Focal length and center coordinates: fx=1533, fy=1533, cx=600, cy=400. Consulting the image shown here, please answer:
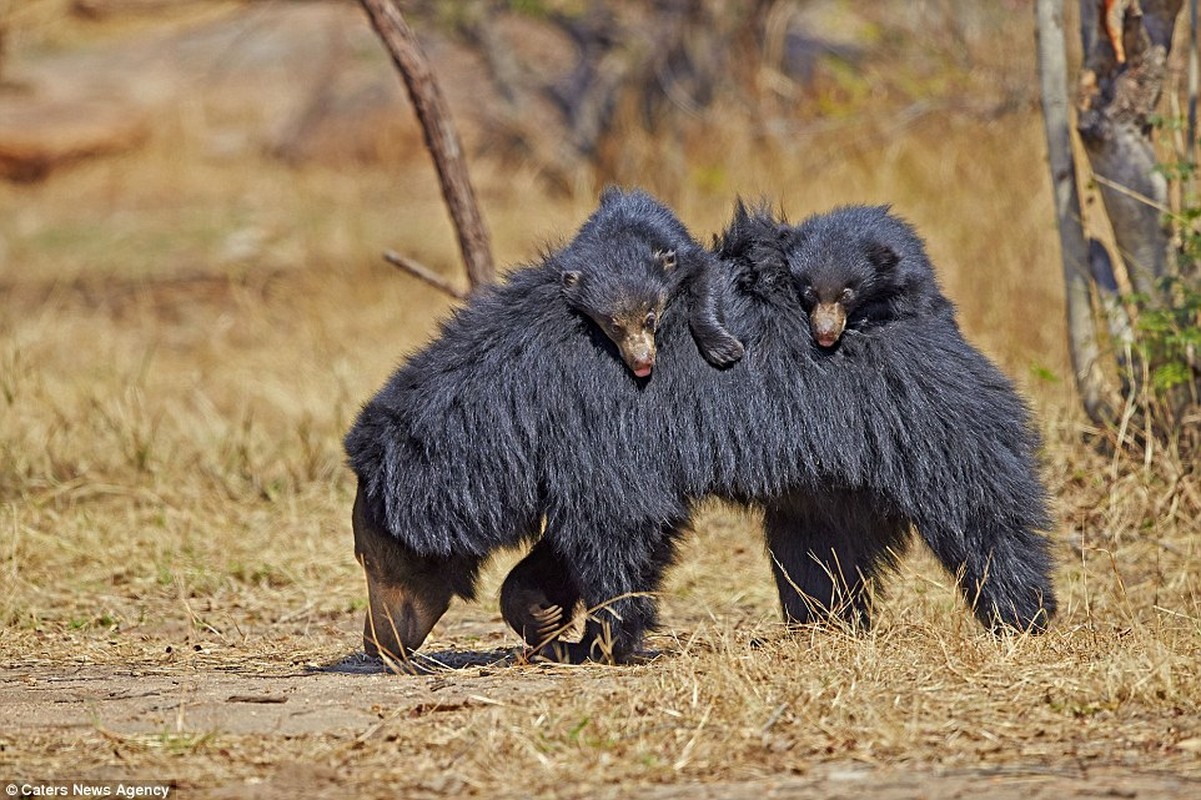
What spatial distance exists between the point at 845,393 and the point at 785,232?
22.1 inches

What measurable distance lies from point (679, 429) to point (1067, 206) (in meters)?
2.88

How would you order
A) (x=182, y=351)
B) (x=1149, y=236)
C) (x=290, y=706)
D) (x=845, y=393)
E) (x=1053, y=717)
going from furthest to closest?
(x=182, y=351) → (x=1149, y=236) → (x=845, y=393) → (x=290, y=706) → (x=1053, y=717)

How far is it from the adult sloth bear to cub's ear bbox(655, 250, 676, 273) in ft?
0.09

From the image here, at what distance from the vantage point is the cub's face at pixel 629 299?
4543 mm

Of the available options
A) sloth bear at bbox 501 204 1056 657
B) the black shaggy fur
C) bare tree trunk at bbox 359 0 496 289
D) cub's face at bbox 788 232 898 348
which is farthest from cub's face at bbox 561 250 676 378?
bare tree trunk at bbox 359 0 496 289

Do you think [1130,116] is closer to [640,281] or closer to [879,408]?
[879,408]

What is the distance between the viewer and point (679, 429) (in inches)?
184

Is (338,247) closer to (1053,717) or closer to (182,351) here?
(182,351)

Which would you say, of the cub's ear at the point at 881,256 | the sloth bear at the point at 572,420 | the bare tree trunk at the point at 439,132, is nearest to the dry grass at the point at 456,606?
the sloth bear at the point at 572,420

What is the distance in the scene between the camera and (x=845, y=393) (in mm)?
4656

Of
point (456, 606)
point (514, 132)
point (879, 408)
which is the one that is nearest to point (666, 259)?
point (879, 408)

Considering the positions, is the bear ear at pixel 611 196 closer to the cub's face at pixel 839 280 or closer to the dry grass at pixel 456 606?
the cub's face at pixel 839 280

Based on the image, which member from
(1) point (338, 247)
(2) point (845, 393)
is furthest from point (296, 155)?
(2) point (845, 393)

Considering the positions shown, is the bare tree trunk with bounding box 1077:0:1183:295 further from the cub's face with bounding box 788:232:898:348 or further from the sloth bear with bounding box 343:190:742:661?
the sloth bear with bounding box 343:190:742:661
